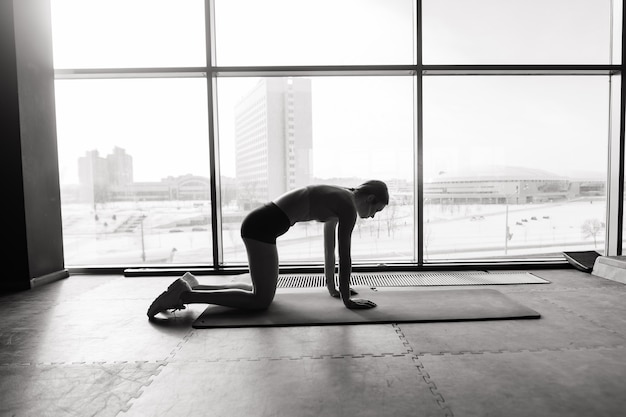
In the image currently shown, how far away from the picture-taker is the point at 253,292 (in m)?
2.77

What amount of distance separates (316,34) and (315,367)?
3.53 m

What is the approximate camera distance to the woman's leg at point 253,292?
2652mm

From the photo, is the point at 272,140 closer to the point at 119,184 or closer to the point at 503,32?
the point at 119,184

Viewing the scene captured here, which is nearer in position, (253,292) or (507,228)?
(253,292)

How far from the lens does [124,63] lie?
425 cm

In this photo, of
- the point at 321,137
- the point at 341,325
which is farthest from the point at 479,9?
the point at 341,325

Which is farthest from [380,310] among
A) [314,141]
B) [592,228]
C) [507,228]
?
[592,228]

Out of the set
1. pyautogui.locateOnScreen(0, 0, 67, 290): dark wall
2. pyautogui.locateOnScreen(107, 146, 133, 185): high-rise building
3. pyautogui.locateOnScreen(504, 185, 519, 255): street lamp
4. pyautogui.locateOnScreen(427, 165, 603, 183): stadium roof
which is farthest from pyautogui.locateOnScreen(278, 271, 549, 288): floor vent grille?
pyautogui.locateOnScreen(0, 0, 67, 290): dark wall

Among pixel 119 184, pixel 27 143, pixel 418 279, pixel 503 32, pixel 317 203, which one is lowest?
pixel 418 279

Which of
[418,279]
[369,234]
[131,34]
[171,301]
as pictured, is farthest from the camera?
[369,234]

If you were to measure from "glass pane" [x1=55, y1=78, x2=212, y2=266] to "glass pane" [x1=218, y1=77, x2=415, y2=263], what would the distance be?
0.31 meters

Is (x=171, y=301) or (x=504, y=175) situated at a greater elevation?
(x=504, y=175)

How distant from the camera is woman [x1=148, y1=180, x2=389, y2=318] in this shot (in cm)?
259

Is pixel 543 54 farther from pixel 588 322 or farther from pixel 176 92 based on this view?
pixel 176 92
